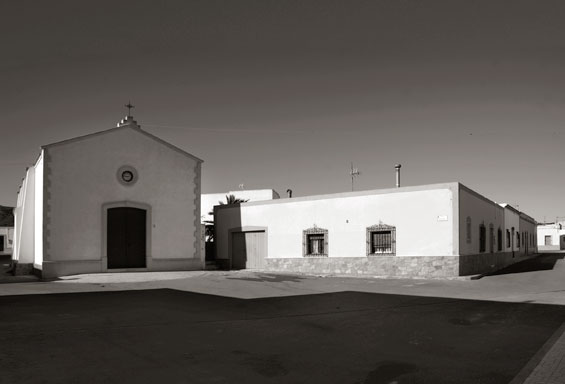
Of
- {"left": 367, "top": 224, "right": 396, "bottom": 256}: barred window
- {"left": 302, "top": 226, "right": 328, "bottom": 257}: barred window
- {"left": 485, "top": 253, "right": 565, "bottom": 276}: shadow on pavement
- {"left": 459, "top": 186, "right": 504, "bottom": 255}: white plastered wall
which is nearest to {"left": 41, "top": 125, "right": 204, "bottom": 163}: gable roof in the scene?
{"left": 302, "top": 226, "right": 328, "bottom": 257}: barred window

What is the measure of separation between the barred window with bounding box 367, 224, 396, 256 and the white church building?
756 cm

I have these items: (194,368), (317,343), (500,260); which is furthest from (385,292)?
(500,260)

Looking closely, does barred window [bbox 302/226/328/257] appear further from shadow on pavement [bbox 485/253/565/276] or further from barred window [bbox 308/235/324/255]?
shadow on pavement [bbox 485/253/565/276]

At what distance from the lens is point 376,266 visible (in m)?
20.0

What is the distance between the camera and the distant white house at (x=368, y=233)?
18.9 meters

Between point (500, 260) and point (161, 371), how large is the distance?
25.5 metres

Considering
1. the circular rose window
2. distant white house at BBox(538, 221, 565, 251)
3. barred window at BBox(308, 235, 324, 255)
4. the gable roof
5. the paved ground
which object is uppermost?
the gable roof

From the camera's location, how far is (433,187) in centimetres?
1922

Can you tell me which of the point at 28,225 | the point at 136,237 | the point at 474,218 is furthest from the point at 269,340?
the point at 28,225

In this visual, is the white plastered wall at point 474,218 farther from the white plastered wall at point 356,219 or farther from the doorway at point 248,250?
the doorway at point 248,250

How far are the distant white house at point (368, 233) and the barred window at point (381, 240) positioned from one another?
4 cm

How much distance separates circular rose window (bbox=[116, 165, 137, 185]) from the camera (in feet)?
66.9

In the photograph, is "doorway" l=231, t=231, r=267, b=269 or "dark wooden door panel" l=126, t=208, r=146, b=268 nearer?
"dark wooden door panel" l=126, t=208, r=146, b=268

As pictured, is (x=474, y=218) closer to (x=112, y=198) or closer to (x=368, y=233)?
(x=368, y=233)
